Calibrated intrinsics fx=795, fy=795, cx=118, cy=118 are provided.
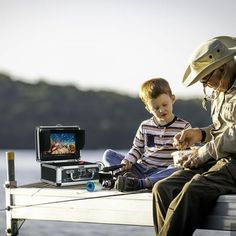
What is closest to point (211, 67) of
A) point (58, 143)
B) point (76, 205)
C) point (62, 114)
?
point (76, 205)

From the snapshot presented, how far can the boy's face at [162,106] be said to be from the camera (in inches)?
228

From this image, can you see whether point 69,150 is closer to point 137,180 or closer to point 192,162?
point 137,180

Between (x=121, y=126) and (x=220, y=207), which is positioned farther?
(x=121, y=126)

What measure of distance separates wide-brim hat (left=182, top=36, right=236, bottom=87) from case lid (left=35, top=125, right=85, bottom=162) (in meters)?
1.76

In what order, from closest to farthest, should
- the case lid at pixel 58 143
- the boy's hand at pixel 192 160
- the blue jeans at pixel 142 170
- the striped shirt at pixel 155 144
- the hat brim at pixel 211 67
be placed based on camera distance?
the hat brim at pixel 211 67 < the boy's hand at pixel 192 160 < the blue jeans at pixel 142 170 < the striped shirt at pixel 155 144 < the case lid at pixel 58 143

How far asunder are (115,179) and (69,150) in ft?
2.69

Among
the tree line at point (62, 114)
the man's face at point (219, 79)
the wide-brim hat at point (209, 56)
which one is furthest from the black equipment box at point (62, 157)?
the tree line at point (62, 114)

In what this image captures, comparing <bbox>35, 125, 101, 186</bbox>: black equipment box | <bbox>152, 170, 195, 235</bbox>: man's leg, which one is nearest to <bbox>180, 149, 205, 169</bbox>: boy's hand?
<bbox>152, 170, 195, 235</bbox>: man's leg

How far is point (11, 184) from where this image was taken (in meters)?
→ 6.12

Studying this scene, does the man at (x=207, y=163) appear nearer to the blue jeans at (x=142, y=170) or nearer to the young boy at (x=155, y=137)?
the blue jeans at (x=142, y=170)

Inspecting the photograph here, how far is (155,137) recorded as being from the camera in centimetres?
602

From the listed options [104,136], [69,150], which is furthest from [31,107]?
[69,150]

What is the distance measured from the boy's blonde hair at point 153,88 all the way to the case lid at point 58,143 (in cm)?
93

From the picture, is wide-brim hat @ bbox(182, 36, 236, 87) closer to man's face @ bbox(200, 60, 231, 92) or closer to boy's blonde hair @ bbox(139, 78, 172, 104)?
man's face @ bbox(200, 60, 231, 92)
